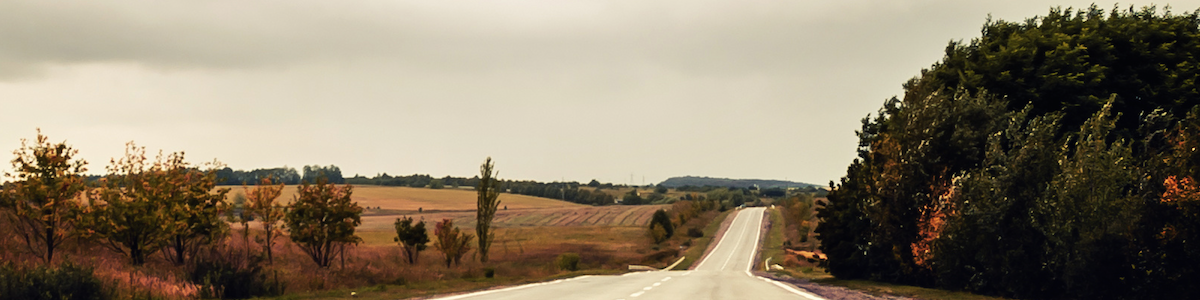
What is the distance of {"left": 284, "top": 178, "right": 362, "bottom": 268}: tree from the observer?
3222cm

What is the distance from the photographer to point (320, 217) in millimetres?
32375

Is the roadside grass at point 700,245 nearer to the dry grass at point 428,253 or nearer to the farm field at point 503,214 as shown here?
the dry grass at point 428,253

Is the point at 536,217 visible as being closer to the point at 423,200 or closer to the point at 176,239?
the point at 423,200

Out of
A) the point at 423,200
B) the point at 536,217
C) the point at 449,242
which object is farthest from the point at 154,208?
the point at 423,200

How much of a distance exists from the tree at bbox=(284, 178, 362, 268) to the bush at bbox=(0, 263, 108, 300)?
1603cm

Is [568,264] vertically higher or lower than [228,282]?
lower

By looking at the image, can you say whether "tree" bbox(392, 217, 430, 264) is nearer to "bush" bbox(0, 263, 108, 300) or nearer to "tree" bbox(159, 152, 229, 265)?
"tree" bbox(159, 152, 229, 265)

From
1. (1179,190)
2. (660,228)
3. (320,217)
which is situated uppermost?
(1179,190)

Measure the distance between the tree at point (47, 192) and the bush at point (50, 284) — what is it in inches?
295

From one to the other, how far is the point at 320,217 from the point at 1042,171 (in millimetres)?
27442

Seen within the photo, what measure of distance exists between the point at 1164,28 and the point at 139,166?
3969cm

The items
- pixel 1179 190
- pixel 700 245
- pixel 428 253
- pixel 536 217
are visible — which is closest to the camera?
pixel 1179 190

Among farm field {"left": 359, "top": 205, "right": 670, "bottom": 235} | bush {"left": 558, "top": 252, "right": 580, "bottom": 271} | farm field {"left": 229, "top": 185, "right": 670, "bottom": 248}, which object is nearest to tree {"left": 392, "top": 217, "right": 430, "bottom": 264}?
bush {"left": 558, "top": 252, "right": 580, "bottom": 271}

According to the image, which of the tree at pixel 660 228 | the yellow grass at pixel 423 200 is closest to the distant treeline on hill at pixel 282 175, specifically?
the yellow grass at pixel 423 200
